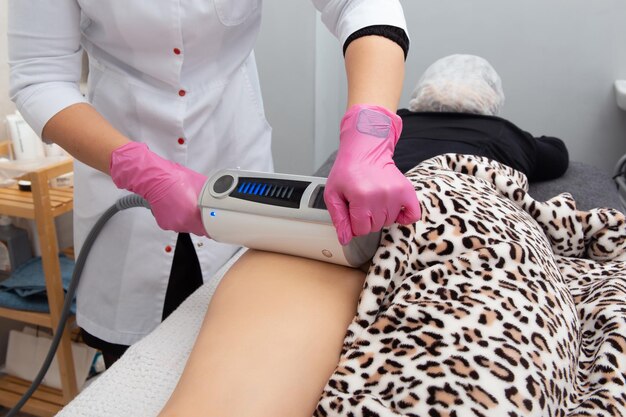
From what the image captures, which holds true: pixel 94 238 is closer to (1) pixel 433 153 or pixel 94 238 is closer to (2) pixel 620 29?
(1) pixel 433 153

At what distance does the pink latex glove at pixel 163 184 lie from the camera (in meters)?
0.93

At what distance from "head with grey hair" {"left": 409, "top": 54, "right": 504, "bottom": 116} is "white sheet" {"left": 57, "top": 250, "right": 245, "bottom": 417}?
4.34 feet

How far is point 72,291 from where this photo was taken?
1271 millimetres

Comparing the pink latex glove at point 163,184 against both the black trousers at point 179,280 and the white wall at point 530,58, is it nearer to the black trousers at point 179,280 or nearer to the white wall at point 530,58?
the black trousers at point 179,280

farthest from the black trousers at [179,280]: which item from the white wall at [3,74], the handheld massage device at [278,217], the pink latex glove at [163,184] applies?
the white wall at [3,74]

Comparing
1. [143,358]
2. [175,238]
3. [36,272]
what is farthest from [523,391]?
[36,272]

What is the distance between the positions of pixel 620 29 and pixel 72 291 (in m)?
2.49

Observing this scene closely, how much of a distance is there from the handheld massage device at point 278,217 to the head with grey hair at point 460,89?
4.12 feet

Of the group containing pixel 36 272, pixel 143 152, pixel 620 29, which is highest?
pixel 620 29

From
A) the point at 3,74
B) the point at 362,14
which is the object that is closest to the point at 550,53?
the point at 362,14

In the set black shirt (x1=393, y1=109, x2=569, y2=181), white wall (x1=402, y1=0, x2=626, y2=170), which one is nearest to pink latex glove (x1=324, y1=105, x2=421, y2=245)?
black shirt (x1=393, y1=109, x2=569, y2=181)

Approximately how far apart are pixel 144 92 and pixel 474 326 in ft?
2.74

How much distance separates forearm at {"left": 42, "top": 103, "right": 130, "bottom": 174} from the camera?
0.99 meters

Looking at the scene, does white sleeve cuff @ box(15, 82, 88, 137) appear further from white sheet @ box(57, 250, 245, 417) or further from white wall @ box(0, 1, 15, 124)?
white wall @ box(0, 1, 15, 124)
